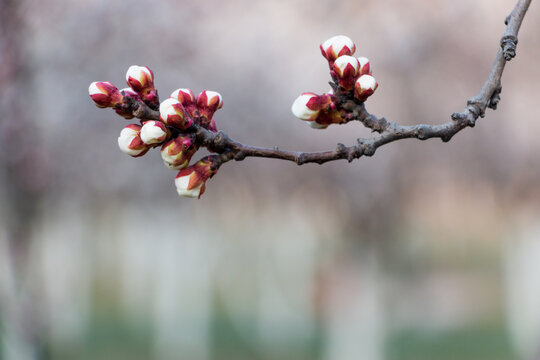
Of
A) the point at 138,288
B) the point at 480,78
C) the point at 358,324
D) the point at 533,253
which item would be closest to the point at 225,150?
the point at 480,78

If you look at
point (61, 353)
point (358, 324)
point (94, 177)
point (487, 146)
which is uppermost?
point (487, 146)

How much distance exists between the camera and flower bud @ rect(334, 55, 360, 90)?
1207mm

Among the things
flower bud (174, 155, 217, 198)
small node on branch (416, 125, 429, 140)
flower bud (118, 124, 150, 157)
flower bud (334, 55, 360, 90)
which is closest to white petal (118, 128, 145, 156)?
flower bud (118, 124, 150, 157)

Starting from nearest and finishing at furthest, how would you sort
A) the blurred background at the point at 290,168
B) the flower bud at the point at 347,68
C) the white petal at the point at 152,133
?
the white petal at the point at 152,133, the flower bud at the point at 347,68, the blurred background at the point at 290,168

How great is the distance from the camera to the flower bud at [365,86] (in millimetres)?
1211

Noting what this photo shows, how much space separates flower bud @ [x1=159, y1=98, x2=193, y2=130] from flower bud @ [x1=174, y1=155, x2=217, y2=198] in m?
0.11

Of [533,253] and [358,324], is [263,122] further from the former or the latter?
[533,253]

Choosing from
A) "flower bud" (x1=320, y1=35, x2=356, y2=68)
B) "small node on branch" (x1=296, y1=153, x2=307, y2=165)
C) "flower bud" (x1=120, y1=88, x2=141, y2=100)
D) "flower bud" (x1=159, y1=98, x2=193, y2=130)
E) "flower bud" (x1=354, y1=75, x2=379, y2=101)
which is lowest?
"small node on branch" (x1=296, y1=153, x2=307, y2=165)

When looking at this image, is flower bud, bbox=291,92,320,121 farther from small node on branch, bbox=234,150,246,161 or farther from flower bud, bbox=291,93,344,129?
small node on branch, bbox=234,150,246,161

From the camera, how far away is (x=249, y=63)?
5.48 m

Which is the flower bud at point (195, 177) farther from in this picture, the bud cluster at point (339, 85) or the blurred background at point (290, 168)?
the blurred background at point (290, 168)

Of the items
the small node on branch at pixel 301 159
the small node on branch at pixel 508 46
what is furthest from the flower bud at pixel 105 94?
the small node on branch at pixel 508 46

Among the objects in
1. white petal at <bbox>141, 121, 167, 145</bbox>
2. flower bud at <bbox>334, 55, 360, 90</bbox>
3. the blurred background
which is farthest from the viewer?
the blurred background

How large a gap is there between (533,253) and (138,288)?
23.4 ft
